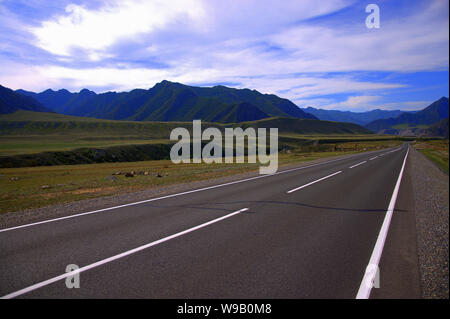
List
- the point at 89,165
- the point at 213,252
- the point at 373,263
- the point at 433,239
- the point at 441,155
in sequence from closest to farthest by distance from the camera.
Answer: the point at 373,263 < the point at 213,252 < the point at 433,239 < the point at 441,155 < the point at 89,165

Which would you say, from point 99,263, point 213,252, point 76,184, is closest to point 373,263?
point 213,252

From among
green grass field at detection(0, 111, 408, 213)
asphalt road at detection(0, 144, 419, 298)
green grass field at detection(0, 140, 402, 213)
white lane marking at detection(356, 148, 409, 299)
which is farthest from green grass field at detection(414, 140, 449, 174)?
asphalt road at detection(0, 144, 419, 298)

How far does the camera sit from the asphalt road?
14.3 feet

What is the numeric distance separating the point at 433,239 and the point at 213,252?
16.3 feet

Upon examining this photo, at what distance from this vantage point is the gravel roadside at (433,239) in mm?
4410

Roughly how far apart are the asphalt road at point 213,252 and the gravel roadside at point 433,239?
0.63ft

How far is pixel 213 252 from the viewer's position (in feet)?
18.8

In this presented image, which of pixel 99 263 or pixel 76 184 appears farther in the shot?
pixel 76 184

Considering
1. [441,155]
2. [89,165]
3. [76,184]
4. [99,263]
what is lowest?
[89,165]

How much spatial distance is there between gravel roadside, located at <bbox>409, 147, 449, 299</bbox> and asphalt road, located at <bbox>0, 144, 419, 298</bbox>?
193 mm

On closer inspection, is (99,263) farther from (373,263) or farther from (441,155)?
(441,155)

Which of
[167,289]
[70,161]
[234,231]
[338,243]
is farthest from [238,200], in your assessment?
[70,161]

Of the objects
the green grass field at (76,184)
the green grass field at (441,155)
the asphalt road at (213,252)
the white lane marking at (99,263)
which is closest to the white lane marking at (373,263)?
the asphalt road at (213,252)
